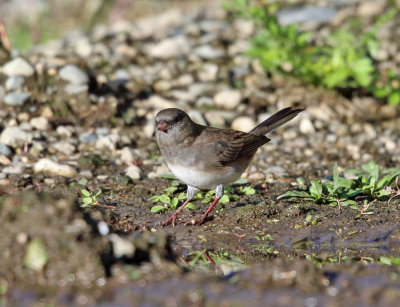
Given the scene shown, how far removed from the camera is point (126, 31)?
9672mm

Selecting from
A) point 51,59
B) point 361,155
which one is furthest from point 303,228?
point 51,59

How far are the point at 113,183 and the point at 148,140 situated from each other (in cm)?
118

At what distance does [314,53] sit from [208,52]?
1701 mm

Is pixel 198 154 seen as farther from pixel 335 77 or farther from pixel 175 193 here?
pixel 335 77

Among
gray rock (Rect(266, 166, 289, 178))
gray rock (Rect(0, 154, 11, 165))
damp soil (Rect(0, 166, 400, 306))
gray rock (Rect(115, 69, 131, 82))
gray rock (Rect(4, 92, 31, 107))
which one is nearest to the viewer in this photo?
damp soil (Rect(0, 166, 400, 306))

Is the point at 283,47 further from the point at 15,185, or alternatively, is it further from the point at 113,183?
the point at 15,185

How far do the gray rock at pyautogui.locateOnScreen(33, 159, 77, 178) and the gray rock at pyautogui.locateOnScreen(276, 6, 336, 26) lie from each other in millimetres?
4980

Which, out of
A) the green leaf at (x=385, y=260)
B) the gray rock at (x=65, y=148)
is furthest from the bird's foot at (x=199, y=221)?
the gray rock at (x=65, y=148)

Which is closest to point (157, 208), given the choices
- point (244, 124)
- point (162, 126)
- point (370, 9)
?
point (162, 126)

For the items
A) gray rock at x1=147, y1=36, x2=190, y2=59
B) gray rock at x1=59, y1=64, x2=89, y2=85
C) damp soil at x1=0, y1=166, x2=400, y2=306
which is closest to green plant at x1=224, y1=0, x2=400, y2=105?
gray rock at x1=147, y1=36, x2=190, y2=59

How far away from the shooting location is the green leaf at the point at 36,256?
364cm

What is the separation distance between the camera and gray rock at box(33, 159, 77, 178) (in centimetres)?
621

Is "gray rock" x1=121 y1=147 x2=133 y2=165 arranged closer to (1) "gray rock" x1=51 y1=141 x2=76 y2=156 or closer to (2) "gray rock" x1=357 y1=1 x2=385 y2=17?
(1) "gray rock" x1=51 y1=141 x2=76 y2=156

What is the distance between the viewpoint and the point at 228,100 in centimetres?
784
